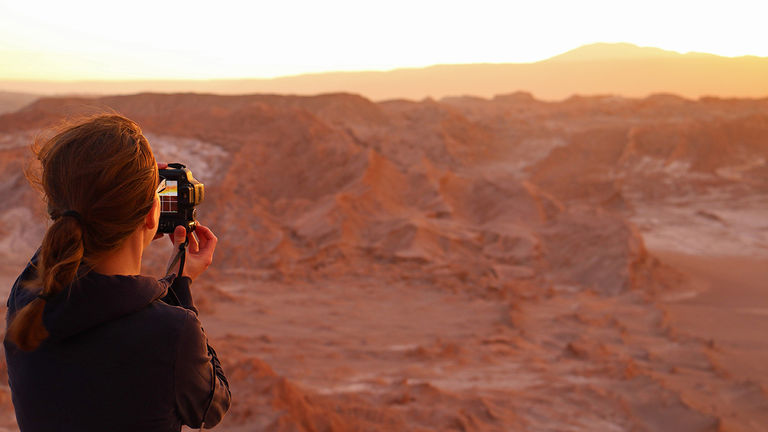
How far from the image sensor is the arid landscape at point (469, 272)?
16.3 ft

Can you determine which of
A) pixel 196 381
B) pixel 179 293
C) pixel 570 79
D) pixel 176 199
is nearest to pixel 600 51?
pixel 570 79

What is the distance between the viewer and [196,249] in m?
1.45

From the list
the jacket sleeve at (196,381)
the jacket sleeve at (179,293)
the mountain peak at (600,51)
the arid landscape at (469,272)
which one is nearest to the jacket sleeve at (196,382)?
the jacket sleeve at (196,381)

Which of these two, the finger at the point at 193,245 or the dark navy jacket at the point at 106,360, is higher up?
the finger at the point at 193,245

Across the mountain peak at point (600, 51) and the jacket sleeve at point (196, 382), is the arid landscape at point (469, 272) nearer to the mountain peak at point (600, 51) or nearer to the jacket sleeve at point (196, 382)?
the jacket sleeve at point (196, 382)

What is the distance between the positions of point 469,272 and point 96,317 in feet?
29.1

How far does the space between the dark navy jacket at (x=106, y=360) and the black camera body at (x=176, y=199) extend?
0.96 ft

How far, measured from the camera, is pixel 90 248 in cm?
108

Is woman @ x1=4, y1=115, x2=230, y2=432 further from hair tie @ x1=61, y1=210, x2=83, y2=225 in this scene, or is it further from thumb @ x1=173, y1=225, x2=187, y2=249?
thumb @ x1=173, y1=225, x2=187, y2=249

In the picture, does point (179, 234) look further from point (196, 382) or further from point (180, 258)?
point (196, 382)

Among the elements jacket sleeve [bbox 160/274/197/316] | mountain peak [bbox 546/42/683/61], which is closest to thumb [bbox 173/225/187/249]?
jacket sleeve [bbox 160/274/197/316]

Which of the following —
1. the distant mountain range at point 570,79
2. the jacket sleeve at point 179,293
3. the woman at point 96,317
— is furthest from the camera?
the distant mountain range at point 570,79

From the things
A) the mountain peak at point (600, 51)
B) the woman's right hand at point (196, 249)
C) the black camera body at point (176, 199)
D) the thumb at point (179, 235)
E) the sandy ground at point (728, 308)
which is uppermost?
the mountain peak at point (600, 51)

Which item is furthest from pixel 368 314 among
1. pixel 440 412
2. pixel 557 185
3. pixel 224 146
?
pixel 557 185
